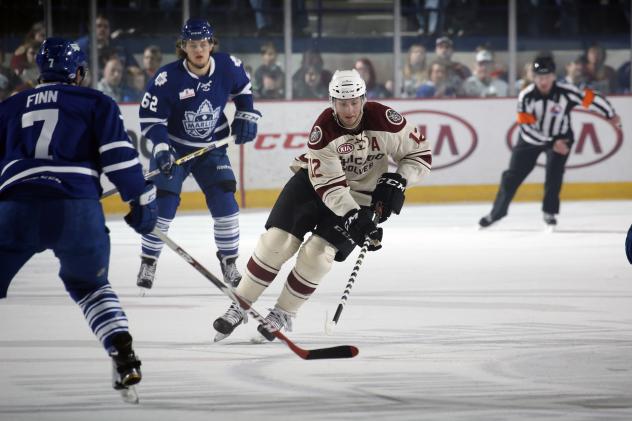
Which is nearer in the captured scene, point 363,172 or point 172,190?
point 363,172

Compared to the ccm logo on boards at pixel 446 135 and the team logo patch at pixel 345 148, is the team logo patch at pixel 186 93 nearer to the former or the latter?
the team logo patch at pixel 345 148

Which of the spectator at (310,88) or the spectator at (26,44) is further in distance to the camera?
the spectator at (310,88)

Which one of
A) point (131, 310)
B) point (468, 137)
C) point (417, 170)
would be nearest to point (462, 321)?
point (417, 170)

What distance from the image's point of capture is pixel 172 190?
583 centimetres

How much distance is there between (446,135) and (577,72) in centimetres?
127

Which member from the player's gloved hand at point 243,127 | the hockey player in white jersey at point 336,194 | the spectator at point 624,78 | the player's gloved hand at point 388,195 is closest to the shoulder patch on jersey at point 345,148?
the hockey player in white jersey at point 336,194

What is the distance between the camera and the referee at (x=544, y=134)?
8.41 metres

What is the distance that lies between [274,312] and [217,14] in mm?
5782

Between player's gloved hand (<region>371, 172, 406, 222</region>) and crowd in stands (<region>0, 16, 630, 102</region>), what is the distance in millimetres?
5517

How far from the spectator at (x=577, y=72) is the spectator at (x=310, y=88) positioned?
6.58 ft

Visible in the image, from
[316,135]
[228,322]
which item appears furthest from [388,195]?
[228,322]

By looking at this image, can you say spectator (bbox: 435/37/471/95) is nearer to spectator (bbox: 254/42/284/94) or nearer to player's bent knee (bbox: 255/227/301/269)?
spectator (bbox: 254/42/284/94)

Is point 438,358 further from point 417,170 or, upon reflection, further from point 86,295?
point 86,295

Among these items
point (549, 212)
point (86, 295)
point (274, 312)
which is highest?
point (86, 295)
